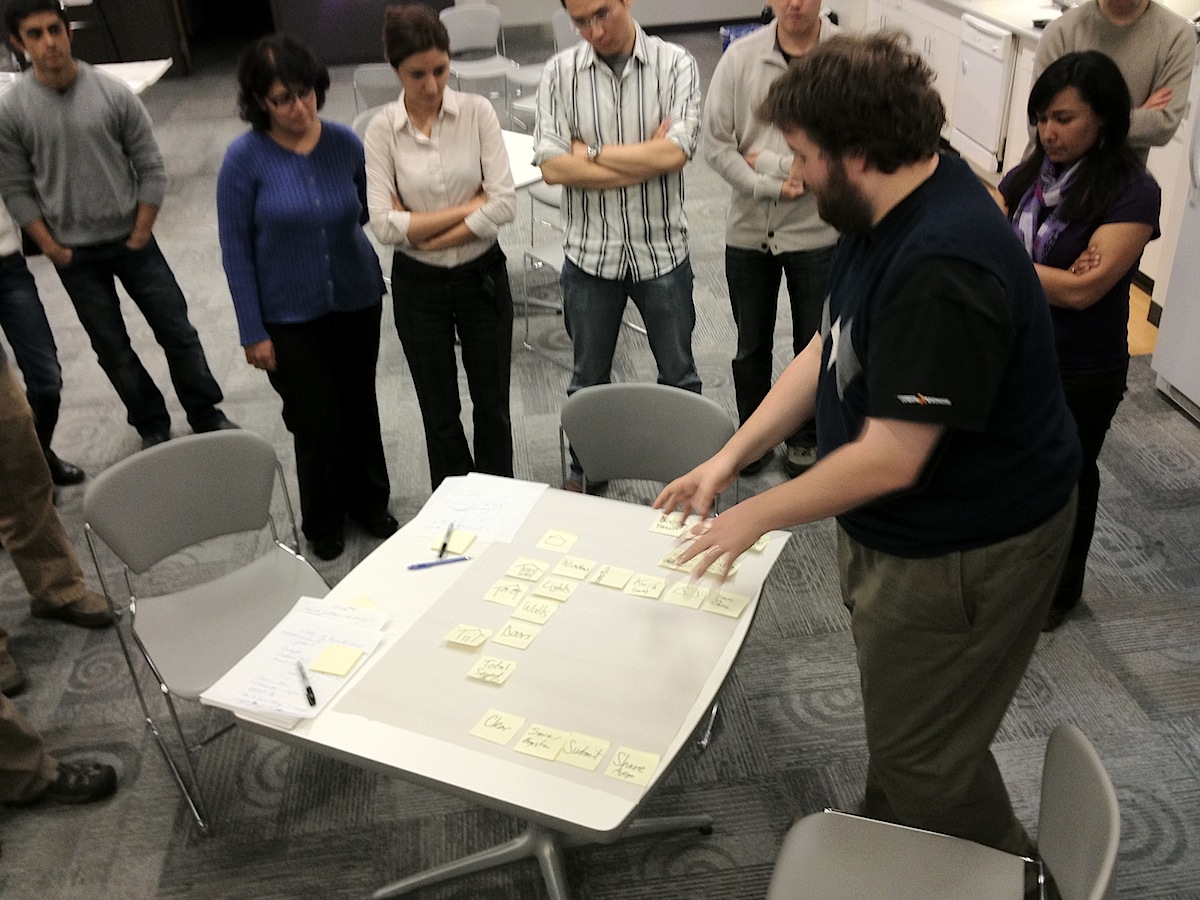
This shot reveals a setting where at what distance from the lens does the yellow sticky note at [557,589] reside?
1960 mm

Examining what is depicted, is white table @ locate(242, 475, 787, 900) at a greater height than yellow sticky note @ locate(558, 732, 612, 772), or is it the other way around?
yellow sticky note @ locate(558, 732, 612, 772)

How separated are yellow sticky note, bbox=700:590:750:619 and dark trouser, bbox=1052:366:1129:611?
0.96m

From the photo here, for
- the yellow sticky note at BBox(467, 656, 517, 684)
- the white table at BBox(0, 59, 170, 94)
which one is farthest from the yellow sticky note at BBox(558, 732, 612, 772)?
the white table at BBox(0, 59, 170, 94)

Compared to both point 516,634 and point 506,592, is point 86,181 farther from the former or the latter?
point 516,634

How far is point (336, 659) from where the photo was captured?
1.82 metres

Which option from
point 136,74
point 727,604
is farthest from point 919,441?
point 136,74

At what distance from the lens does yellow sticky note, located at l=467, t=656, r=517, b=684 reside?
5.82ft

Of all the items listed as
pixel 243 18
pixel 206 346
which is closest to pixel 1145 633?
pixel 206 346

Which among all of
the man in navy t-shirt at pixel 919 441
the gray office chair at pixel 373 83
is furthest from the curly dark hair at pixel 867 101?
the gray office chair at pixel 373 83

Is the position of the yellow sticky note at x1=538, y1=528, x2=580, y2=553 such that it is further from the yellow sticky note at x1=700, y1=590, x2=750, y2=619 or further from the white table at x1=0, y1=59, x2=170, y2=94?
the white table at x1=0, y1=59, x2=170, y2=94

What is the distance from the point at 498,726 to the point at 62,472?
2842 millimetres

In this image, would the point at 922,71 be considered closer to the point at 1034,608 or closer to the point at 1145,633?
the point at 1034,608

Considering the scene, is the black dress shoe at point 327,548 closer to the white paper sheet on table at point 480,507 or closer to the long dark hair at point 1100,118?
the white paper sheet on table at point 480,507

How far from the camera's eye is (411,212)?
9.41ft
